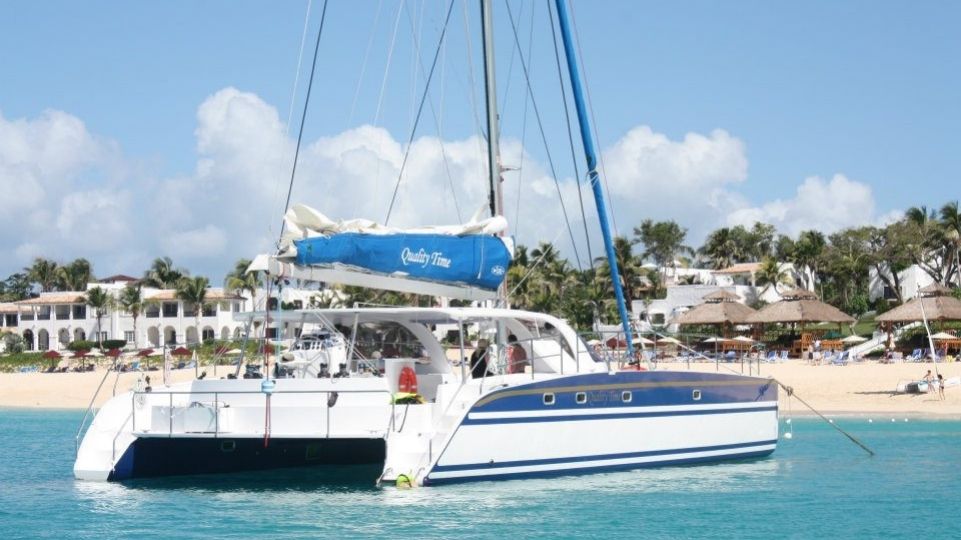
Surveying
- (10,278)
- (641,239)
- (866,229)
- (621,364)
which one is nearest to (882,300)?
(866,229)

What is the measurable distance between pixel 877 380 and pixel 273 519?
29133mm

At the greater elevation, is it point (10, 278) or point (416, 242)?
point (10, 278)

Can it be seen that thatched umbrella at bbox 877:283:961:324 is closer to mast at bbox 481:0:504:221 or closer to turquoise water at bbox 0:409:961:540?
turquoise water at bbox 0:409:961:540

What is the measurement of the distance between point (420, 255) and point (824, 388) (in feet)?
84.1

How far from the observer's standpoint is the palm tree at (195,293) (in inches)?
2869

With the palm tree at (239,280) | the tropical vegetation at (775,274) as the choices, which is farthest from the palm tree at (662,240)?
the palm tree at (239,280)

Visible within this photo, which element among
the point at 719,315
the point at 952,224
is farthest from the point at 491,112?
the point at 952,224

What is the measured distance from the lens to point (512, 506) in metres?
14.6

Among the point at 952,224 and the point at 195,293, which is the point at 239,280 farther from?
the point at 952,224

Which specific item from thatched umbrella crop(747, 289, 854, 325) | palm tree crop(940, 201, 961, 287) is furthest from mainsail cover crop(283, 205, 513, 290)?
palm tree crop(940, 201, 961, 287)

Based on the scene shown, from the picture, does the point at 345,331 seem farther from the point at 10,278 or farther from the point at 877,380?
the point at 10,278

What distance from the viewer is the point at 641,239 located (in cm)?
9125

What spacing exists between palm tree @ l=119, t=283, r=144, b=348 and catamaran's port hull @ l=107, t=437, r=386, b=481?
58.5 meters

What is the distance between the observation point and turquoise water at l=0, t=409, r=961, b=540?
13.6 meters
